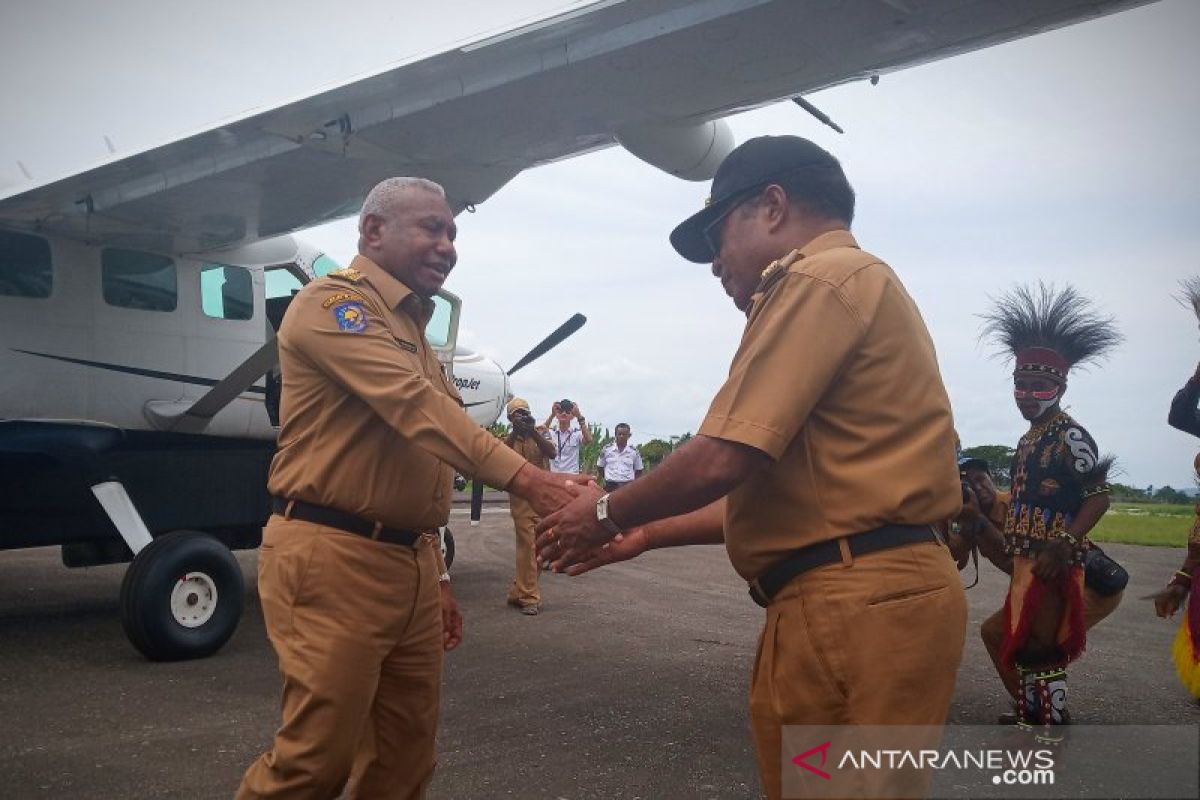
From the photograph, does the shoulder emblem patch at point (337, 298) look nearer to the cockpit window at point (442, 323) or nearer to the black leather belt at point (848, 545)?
the black leather belt at point (848, 545)

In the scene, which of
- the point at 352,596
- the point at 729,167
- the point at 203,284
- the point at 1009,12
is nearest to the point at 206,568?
the point at 203,284

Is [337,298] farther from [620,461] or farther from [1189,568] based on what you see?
[620,461]

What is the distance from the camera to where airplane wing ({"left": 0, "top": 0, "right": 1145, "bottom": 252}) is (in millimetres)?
4922

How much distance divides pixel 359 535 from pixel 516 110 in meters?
4.03

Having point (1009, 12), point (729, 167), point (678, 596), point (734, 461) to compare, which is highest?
point (1009, 12)

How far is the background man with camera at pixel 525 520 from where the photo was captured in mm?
8469

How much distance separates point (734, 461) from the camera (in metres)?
2.00

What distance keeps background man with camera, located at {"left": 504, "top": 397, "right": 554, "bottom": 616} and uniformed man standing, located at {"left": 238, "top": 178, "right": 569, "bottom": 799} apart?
4.51 metres

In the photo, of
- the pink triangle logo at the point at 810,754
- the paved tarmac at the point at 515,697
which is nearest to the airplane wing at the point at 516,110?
the paved tarmac at the point at 515,697

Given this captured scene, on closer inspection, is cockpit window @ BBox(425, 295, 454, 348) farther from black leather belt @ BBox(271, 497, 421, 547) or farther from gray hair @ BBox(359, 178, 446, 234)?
black leather belt @ BBox(271, 497, 421, 547)

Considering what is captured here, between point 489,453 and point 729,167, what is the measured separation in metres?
1.07

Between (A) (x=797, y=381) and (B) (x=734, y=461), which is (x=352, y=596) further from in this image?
(A) (x=797, y=381)

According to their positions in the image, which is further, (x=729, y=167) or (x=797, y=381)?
(x=729, y=167)

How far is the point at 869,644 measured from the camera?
1.93 m
